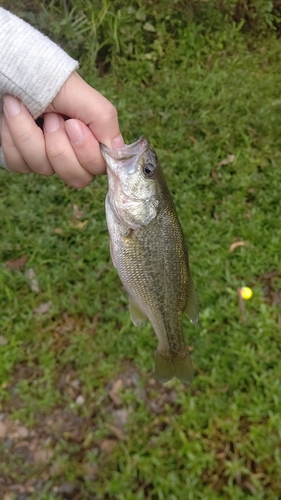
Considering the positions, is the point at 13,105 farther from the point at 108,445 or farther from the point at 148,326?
the point at 108,445

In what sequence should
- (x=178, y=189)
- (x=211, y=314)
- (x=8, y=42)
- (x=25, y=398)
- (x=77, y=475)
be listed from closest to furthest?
(x=8, y=42) → (x=77, y=475) → (x=25, y=398) → (x=211, y=314) → (x=178, y=189)

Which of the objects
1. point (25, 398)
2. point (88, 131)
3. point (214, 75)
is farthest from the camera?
point (214, 75)

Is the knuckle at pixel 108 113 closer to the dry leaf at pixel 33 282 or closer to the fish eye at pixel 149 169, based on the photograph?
the fish eye at pixel 149 169

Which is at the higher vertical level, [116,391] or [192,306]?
[192,306]

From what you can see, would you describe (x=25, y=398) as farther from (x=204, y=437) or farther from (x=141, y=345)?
(x=204, y=437)

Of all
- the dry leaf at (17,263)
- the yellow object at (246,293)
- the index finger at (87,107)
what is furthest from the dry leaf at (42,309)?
the index finger at (87,107)

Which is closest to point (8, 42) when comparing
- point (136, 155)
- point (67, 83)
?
point (67, 83)

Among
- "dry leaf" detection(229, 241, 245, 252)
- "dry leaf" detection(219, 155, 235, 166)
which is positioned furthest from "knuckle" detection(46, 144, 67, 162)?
"dry leaf" detection(219, 155, 235, 166)

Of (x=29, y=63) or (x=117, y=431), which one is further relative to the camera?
(x=117, y=431)

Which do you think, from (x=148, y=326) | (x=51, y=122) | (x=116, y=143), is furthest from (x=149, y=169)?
(x=148, y=326)
